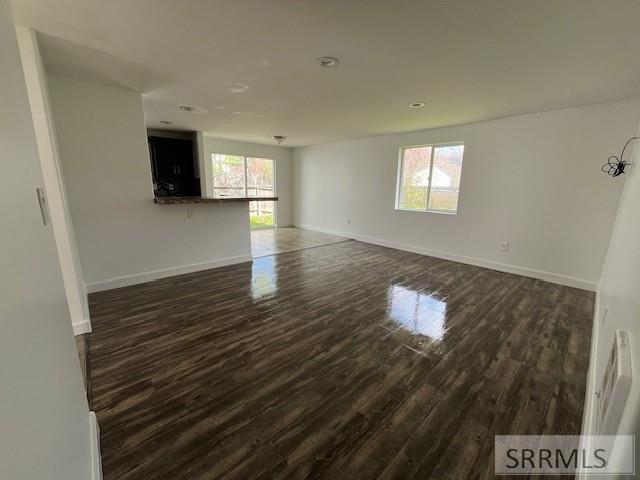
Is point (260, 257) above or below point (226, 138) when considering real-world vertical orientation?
below

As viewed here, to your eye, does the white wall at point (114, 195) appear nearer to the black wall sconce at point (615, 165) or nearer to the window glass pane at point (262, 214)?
the window glass pane at point (262, 214)

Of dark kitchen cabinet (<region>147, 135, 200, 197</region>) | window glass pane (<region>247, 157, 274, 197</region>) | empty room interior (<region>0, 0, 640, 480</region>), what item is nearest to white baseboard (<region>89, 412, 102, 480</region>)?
empty room interior (<region>0, 0, 640, 480</region>)

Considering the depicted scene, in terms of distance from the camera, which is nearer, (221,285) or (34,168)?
(34,168)

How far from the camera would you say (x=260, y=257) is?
4.86 meters

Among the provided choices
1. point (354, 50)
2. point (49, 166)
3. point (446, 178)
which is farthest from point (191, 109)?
point (446, 178)

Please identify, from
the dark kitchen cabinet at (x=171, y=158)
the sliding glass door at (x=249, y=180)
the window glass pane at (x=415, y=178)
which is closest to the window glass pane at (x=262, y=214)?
the sliding glass door at (x=249, y=180)

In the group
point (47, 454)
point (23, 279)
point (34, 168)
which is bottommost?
point (47, 454)

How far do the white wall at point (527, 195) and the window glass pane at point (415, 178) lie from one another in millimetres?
183

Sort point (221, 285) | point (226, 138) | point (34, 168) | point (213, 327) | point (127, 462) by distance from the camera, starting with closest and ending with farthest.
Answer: point (34, 168) → point (127, 462) → point (213, 327) → point (221, 285) → point (226, 138)

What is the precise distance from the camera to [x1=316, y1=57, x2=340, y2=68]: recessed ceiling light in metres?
2.23

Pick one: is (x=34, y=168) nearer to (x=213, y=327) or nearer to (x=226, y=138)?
(x=213, y=327)

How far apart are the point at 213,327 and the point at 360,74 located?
2732mm

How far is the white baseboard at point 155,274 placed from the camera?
328 centimetres

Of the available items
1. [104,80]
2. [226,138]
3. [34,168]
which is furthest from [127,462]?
[226,138]
